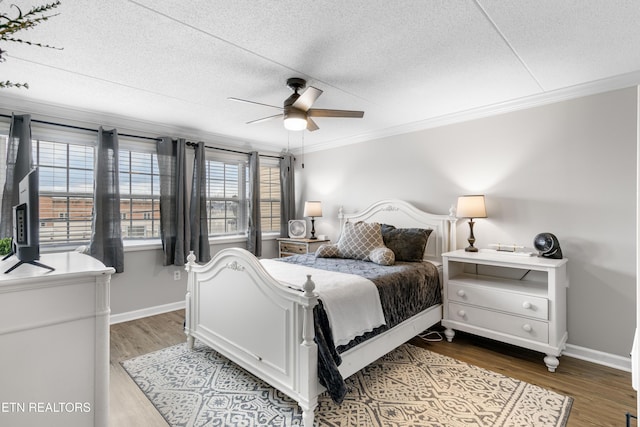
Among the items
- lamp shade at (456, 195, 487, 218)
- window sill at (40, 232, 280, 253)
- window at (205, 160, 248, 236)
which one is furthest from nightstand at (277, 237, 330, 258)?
lamp shade at (456, 195, 487, 218)

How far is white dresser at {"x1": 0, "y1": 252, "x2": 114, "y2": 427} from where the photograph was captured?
122 centimetres

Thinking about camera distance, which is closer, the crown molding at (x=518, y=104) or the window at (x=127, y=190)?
the crown molding at (x=518, y=104)

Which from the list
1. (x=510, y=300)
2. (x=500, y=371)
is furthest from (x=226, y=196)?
(x=500, y=371)

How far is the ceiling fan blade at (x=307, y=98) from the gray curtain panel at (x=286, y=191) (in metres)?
2.77

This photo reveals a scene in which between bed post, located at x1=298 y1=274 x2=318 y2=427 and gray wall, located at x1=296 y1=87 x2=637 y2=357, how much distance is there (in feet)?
7.74

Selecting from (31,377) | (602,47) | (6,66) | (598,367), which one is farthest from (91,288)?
(598,367)

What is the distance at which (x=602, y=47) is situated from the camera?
212 cm

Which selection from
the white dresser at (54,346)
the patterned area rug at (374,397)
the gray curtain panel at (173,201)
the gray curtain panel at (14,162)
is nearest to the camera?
the white dresser at (54,346)

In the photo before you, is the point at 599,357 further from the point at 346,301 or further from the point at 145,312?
the point at 145,312

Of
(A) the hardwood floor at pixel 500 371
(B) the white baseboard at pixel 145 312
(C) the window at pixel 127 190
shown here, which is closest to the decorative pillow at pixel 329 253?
(A) the hardwood floor at pixel 500 371

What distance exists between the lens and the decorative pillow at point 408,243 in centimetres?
336

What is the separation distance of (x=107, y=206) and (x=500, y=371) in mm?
4148

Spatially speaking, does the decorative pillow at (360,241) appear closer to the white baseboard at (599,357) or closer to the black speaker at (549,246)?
the black speaker at (549,246)

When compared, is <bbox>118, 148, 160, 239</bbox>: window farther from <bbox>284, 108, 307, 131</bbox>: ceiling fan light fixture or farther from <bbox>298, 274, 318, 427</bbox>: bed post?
<bbox>298, 274, 318, 427</bbox>: bed post
